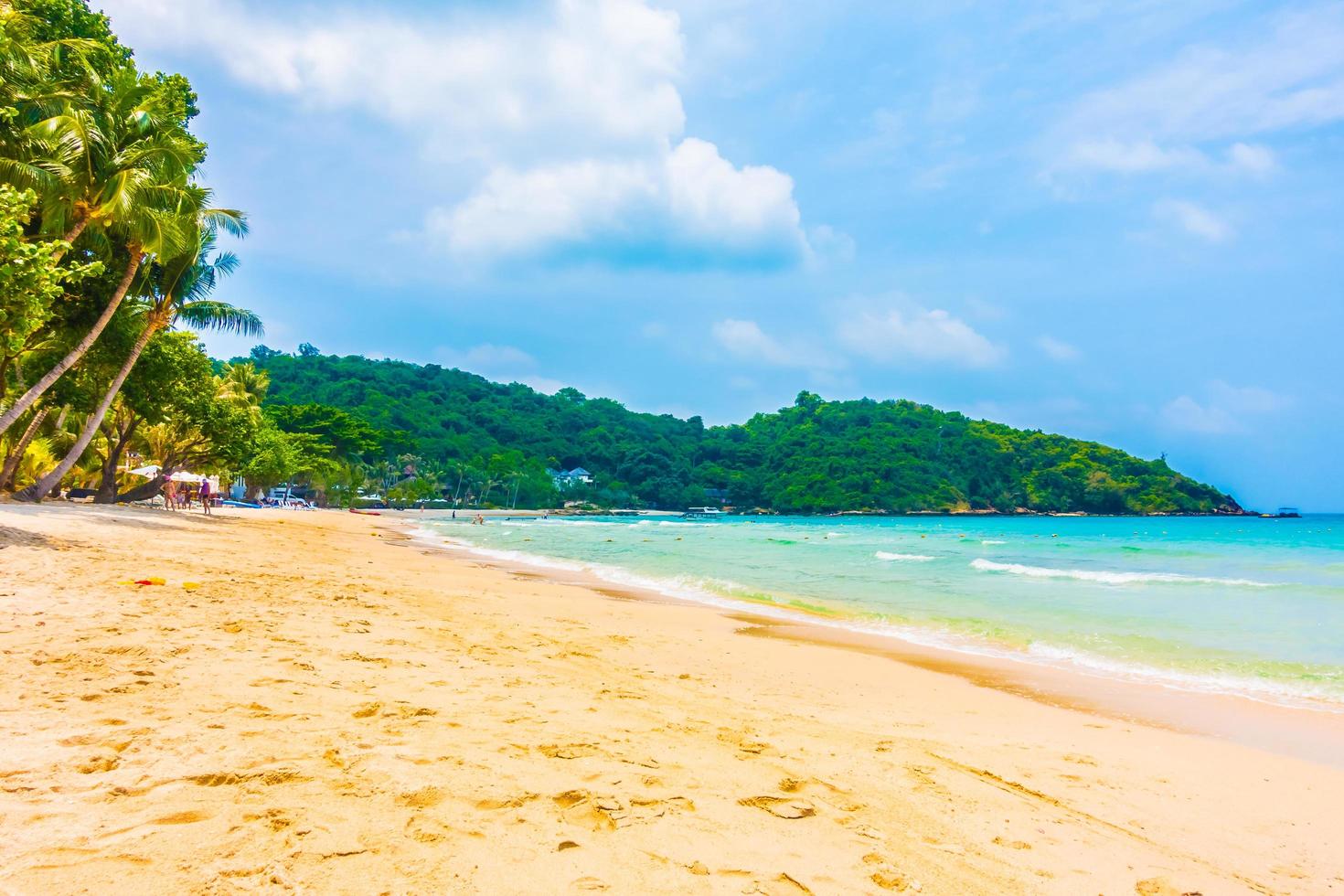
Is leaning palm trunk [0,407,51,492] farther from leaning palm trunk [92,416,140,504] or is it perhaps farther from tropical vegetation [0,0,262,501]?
leaning palm trunk [92,416,140,504]

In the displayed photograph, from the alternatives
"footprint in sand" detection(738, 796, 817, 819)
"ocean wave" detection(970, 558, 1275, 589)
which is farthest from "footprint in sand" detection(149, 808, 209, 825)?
"ocean wave" detection(970, 558, 1275, 589)

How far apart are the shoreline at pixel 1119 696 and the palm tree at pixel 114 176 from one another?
16.7 metres

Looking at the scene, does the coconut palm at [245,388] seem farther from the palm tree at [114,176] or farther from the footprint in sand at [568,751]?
the footprint in sand at [568,751]

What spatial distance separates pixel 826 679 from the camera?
7305mm

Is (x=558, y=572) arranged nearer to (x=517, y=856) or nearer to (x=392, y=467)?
(x=517, y=856)

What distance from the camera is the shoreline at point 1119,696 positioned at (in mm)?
6043

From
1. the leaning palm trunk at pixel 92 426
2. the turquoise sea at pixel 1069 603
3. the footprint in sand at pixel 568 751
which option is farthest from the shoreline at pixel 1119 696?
the leaning palm trunk at pixel 92 426

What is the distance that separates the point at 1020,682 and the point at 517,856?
7073 mm

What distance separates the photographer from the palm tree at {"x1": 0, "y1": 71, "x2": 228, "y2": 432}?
14.8m

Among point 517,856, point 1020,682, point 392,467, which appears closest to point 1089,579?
point 1020,682

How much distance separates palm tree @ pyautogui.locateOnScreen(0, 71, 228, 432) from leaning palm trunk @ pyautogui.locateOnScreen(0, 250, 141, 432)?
23 millimetres

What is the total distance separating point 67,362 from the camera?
1655 cm

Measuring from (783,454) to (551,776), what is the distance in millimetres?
141080

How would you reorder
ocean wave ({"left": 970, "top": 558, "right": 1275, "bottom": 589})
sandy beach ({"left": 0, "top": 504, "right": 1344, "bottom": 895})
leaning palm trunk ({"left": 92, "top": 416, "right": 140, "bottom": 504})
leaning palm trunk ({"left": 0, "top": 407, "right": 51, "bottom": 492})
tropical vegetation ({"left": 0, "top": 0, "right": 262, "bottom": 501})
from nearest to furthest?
sandy beach ({"left": 0, "top": 504, "right": 1344, "bottom": 895})
tropical vegetation ({"left": 0, "top": 0, "right": 262, "bottom": 501})
ocean wave ({"left": 970, "top": 558, "right": 1275, "bottom": 589})
leaning palm trunk ({"left": 0, "top": 407, "right": 51, "bottom": 492})
leaning palm trunk ({"left": 92, "top": 416, "right": 140, "bottom": 504})
